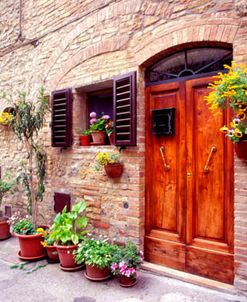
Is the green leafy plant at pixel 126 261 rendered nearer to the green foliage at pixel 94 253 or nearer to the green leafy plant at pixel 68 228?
the green foliage at pixel 94 253

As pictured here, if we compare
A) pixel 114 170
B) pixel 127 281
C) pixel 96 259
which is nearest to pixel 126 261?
pixel 127 281

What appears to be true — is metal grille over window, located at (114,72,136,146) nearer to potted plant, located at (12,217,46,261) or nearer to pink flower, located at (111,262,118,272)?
pink flower, located at (111,262,118,272)

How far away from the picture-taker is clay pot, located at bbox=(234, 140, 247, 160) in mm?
2820

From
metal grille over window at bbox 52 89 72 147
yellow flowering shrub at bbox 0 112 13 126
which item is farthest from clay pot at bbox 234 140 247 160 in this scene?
yellow flowering shrub at bbox 0 112 13 126

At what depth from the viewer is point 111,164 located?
3.94 metres

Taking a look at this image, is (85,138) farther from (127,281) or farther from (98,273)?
(127,281)

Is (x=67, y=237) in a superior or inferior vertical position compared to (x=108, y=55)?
inferior

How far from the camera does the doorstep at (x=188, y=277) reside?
123 inches

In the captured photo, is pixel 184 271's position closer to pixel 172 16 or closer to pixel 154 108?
pixel 154 108

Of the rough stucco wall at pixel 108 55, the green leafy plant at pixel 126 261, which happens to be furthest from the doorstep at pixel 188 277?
the green leafy plant at pixel 126 261

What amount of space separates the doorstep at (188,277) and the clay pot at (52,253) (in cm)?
129

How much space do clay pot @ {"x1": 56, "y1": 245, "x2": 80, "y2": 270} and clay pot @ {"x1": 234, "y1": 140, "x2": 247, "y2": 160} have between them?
2.43 m

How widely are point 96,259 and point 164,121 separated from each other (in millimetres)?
1949

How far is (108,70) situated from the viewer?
4191 millimetres
